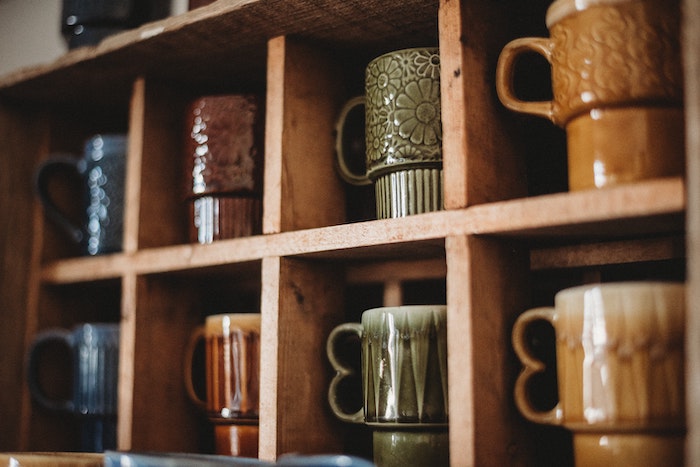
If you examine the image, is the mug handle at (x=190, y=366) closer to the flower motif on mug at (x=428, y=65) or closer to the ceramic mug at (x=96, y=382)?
the ceramic mug at (x=96, y=382)

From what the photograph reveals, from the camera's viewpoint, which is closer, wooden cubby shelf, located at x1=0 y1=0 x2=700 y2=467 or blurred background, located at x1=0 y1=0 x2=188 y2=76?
wooden cubby shelf, located at x1=0 y1=0 x2=700 y2=467

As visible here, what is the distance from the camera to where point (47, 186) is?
4.35 feet

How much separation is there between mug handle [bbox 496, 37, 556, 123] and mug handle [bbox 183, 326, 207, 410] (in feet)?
1.79

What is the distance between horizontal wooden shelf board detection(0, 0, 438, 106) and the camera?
0.99 meters

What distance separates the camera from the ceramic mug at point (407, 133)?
94 centimetres

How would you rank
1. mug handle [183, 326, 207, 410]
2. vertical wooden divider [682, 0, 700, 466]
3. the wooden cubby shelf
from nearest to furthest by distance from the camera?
1. vertical wooden divider [682, 0, 700, 466]
2. the wooden cubby shelf
3. mug handle [183, 326, 207, 410]

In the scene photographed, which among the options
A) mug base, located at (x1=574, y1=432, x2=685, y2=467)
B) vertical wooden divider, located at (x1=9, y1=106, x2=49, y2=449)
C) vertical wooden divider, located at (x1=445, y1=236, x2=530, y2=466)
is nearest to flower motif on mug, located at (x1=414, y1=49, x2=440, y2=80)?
vertical wooden divider, located at (x1=445, y1=236, x2=530, y2=466)

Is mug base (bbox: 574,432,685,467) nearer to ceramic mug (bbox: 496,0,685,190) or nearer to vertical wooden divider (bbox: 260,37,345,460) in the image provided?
ceramic mug (bbox: 496,0,685,190)

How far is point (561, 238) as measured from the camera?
2.96 ft

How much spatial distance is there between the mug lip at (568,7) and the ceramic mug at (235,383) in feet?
1.73

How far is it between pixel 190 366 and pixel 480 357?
0.50 metres

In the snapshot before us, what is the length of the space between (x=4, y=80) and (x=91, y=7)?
0.18 m

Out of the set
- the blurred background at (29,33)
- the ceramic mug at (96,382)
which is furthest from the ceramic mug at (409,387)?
the blurred background at (29,33)

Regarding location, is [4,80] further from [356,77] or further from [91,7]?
[356,77]
